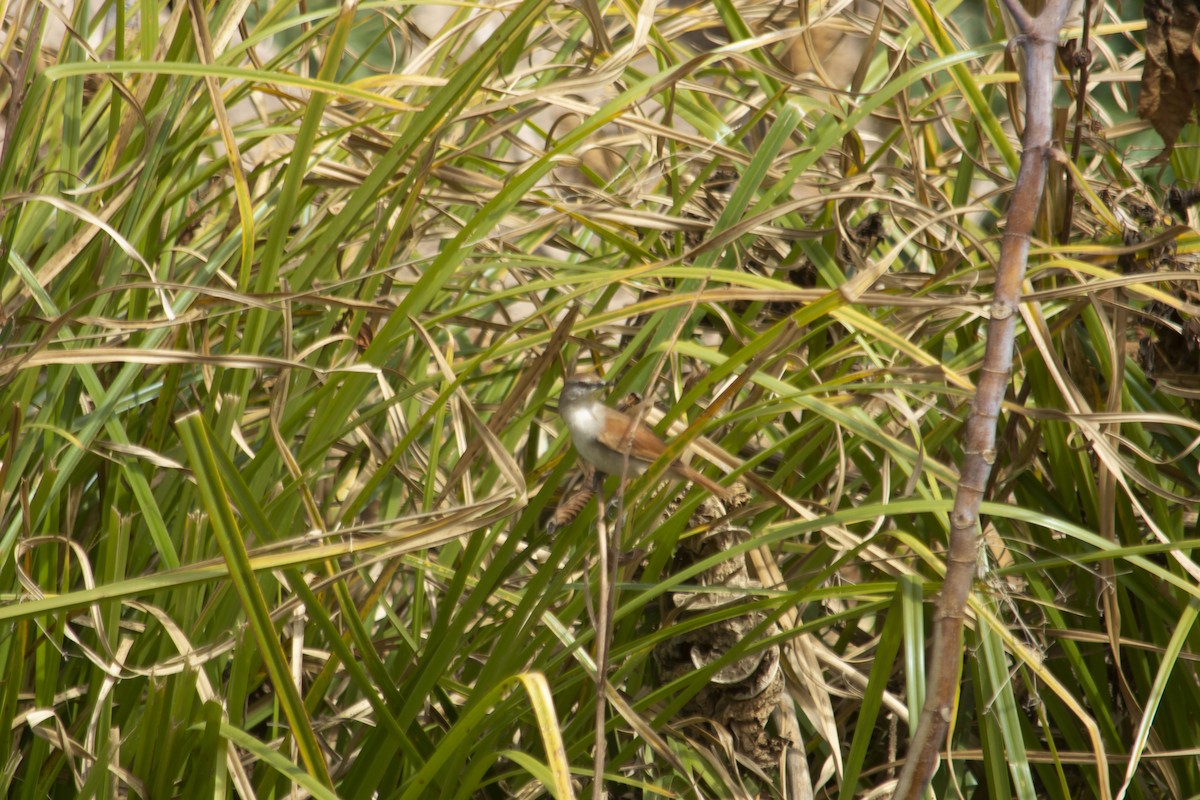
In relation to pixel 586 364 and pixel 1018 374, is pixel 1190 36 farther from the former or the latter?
pixel 586 364

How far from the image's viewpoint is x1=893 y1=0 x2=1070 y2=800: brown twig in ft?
3.28

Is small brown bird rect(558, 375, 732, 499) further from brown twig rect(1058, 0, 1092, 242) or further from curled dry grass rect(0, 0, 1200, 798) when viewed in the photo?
brown twig rect(1058, 0, 1092, 242)

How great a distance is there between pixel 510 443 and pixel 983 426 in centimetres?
84

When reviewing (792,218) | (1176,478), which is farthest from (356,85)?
(1176,478)

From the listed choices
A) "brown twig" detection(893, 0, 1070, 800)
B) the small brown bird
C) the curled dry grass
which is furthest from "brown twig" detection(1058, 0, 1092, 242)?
the small brown bird

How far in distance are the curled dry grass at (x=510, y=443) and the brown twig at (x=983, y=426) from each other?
9cm

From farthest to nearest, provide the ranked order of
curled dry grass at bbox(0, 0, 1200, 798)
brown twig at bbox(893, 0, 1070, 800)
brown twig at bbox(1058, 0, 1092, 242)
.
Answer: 1. brown twig at bbox(1058, 0, 1092, 242)
2. curled dry grass at bbox(0, 0, 1200, 798)
3. brown twig at bbox(893, 0, 1070, 800)

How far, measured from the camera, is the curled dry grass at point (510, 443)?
1.19 m

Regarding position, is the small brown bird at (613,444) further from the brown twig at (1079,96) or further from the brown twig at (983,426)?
the brown twig at (1079,96)

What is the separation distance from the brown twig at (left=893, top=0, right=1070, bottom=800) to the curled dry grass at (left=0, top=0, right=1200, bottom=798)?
9cm

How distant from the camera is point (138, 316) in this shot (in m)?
1.45

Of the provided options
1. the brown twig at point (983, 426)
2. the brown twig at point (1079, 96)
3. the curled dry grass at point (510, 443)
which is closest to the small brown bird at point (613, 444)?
the curled dry grass at point (510, 443)

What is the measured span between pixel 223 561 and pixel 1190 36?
4.29 ft

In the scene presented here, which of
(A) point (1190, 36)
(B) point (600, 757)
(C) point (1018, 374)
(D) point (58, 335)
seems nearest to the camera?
(B) point (600, 757)
